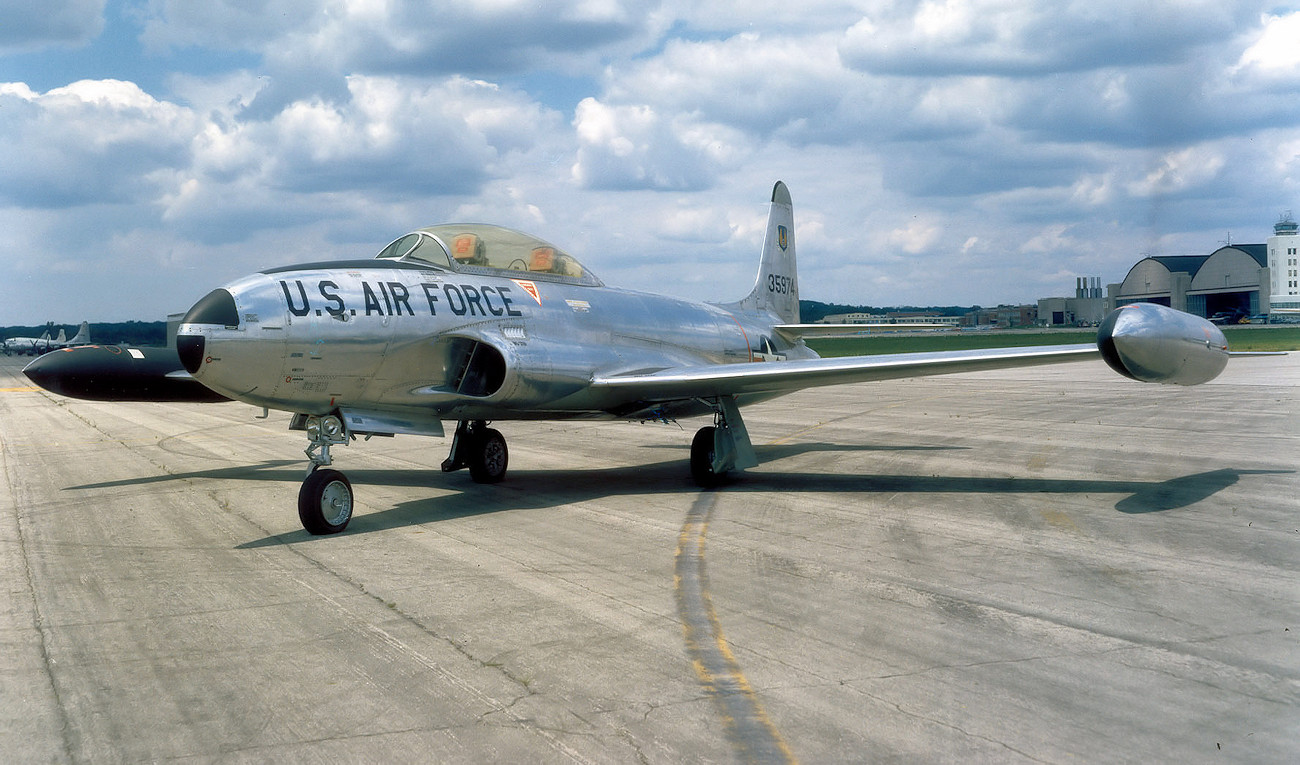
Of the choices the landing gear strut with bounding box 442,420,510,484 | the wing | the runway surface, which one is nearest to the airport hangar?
A: the runway surface

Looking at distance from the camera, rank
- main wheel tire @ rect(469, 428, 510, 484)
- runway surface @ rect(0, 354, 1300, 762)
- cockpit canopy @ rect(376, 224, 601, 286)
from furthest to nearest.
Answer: main wheel tire @ rect(469, 428, 510, 484), cockpit canopy @ rect(376, 224, 601, 286), runway surface @ rect(0, 354, 1300, 762)

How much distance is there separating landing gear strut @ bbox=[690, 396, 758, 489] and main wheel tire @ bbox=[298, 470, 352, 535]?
197 inches

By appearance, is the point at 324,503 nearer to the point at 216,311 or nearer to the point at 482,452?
the point at 216,311

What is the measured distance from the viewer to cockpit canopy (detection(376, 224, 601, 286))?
11.9m

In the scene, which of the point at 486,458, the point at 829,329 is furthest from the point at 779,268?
the point at 486,458

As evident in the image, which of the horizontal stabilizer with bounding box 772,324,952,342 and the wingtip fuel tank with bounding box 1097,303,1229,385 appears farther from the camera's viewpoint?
the horizontal stabilizer with bounding box 772,324,952,342

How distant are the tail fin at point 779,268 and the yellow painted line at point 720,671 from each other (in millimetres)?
11545

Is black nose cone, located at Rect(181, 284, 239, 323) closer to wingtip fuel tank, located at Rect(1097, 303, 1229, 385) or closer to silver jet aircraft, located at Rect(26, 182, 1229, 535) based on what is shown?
silver jet aircraft, located at Rect(26, 182, 1229, 535)

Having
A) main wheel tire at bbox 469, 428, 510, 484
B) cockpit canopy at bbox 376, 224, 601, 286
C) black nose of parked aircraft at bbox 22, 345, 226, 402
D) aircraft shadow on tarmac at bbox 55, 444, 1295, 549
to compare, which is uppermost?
cockpit canopy at bbox 376, 224, 601, 286

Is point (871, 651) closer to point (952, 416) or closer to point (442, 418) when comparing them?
point (442, 418)

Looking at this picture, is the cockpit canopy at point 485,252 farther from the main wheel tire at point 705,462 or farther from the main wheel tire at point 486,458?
the main wheel tire at point 705,462

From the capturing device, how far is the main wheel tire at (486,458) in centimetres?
1353

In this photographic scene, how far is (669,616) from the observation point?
6492 millimetres

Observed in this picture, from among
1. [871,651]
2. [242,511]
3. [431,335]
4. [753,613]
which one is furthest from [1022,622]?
[242,511]
